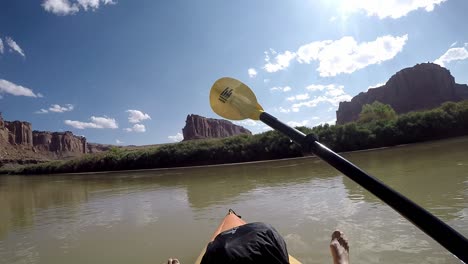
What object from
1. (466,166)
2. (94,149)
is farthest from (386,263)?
(94,149)

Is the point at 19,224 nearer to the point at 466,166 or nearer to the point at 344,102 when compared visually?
the point at 466,166

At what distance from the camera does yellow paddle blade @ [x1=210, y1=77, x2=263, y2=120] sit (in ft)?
6.66

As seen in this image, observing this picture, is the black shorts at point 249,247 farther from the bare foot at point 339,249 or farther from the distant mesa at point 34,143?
the distant mesa at point 34,143

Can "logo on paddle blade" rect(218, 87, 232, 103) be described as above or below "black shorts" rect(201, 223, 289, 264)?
above

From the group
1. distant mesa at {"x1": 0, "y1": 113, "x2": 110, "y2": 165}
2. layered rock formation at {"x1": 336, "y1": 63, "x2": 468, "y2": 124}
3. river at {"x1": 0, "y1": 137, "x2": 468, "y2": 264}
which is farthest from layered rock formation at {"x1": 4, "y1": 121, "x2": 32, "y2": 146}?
river at {"x1": 0, "y1": 137, "x2": 468, "y2": 264}

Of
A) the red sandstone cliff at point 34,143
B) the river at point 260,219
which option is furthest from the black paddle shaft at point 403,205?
the red sandstone cliff at point 34,143

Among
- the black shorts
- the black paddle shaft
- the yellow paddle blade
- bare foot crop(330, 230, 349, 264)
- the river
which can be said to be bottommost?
the river

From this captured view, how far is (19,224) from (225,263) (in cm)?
1101

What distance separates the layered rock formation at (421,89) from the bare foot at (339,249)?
112m

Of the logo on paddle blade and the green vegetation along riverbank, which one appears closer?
the logo on paddle blade

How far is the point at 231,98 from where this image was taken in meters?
2.07

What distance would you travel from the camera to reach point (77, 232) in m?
8.19

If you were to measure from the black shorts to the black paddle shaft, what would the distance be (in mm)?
448

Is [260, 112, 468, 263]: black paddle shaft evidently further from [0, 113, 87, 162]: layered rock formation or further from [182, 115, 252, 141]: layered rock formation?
[182, 115, 252, 141]: layered rock formation
